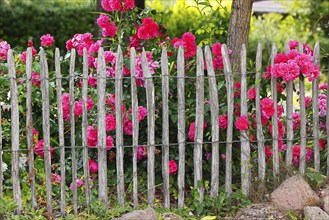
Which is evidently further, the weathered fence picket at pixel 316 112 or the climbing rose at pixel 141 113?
A: the weathered fence picket at pixel 316 112

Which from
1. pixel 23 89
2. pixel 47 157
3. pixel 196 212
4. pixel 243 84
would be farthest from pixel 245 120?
pixel 23 89

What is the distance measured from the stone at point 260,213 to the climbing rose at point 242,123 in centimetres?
56

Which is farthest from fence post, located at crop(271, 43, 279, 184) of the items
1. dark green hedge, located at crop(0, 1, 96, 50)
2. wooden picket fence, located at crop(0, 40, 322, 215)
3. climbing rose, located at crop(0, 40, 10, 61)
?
dark green hedge, located at crop(0, 1, 96, 50)

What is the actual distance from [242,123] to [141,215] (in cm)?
99

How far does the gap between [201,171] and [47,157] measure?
1082mm

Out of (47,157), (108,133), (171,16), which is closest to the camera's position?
(47,157)

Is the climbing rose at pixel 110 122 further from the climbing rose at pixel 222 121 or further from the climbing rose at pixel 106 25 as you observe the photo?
the climbing rose at pixel 106 25

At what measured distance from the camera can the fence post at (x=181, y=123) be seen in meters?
5.35

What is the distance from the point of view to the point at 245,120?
541 centimetres

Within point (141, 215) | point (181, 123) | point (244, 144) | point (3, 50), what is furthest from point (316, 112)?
point (3, 50)

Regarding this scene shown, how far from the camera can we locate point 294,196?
5.39 meters

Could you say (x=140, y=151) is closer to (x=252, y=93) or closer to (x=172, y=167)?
(x=172, y=167)

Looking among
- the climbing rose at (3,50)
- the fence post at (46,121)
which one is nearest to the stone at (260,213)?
the fence post at (46,121)

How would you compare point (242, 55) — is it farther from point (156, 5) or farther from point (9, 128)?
point (156, 5)
